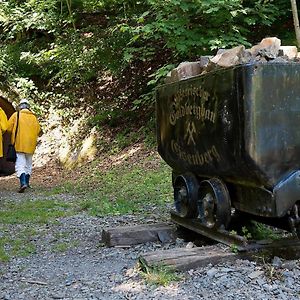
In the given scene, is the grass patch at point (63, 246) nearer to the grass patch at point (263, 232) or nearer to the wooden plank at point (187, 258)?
the wooden plank at point (187, 258)

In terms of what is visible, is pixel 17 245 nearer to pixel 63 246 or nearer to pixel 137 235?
pixel 63 246

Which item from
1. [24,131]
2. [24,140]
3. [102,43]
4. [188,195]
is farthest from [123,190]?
[102,43]

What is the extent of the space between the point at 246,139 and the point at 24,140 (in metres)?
8.09

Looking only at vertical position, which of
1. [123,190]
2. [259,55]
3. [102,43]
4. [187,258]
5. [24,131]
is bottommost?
[123,190]

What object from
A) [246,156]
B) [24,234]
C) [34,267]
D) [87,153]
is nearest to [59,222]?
[24,234]

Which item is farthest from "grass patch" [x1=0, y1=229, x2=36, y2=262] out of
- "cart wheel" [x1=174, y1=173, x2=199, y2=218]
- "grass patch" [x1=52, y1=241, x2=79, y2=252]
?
"cart wheel" [x1=174, y1=173, x2=199, y2=218]

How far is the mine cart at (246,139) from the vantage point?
15.4 feet

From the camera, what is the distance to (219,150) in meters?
5.27

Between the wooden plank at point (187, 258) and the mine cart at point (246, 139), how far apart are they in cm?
49

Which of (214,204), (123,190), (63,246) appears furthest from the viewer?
(123,190)

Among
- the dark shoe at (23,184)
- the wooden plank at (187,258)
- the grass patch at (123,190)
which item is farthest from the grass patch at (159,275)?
Result: the dark shoe at (23,184)

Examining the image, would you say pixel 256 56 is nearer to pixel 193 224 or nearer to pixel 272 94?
pixel 272 94

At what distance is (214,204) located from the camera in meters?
5.63

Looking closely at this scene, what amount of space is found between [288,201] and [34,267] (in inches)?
111
